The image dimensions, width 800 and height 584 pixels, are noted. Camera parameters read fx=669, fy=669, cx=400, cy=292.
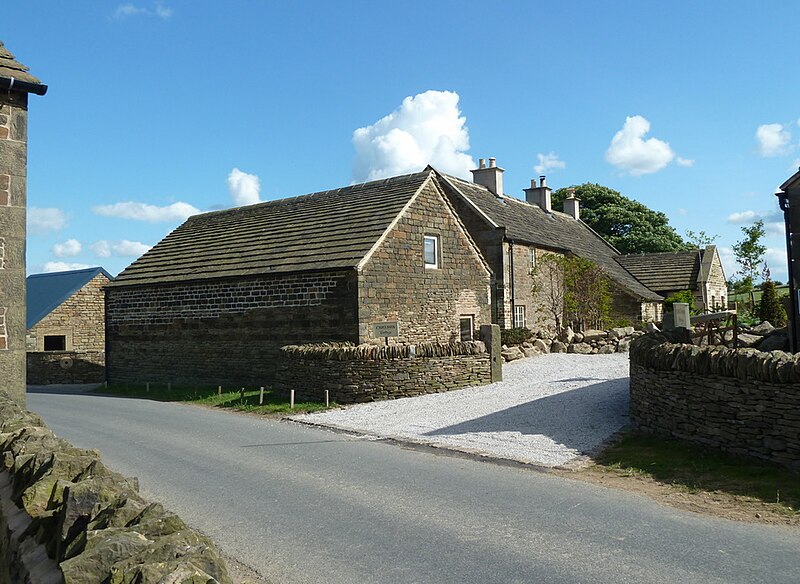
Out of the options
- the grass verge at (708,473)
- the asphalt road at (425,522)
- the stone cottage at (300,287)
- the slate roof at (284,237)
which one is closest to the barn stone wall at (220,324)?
the stone cottage at (300,287)

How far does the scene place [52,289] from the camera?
36.7m

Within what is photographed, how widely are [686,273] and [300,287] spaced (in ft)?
97.7

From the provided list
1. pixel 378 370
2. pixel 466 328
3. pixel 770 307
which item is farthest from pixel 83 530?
pixel 770 307

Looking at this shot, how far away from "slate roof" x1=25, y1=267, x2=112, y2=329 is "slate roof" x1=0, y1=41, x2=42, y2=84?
2547 cm

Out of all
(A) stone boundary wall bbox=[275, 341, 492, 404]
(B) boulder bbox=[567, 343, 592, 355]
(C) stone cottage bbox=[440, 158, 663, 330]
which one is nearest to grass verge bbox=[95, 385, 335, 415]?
(A) stone boundary wall bbox=[275, 341, 492, 404]

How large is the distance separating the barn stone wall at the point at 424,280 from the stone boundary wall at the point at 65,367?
15982 mm

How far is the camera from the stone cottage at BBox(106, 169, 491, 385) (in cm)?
2070

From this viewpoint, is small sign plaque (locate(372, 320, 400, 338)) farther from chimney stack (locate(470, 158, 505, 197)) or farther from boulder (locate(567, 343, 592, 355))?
chimney stack (locate(470, 158, 505, 197))

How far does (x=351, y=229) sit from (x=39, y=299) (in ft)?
73.6

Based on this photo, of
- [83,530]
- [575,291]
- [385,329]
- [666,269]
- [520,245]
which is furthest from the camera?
[666,269]

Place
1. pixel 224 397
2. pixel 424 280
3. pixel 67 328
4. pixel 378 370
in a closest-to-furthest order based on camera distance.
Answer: pixel 378 370 < pixel 224 397 < pixel 424 280 < pixel 67 328

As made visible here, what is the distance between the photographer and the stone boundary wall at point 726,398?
29.4 ft

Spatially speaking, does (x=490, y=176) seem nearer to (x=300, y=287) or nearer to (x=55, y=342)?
(x=300, y=287)

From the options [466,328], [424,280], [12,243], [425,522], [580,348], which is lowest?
[425,522]
